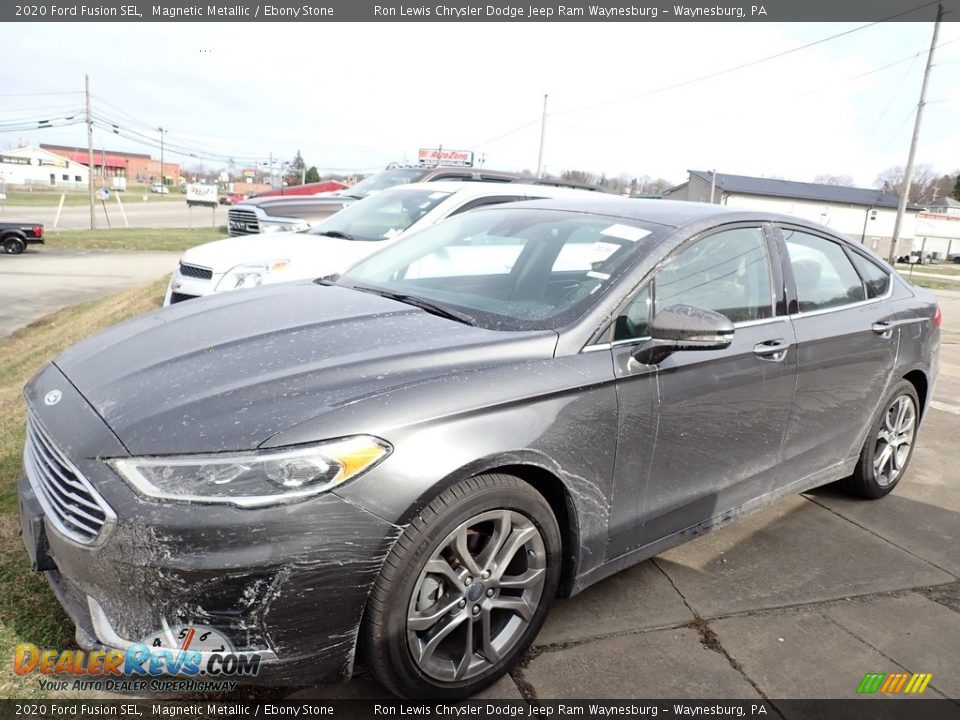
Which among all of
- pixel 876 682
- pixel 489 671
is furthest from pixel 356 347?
pixel 876 682

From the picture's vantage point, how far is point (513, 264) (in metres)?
3.19

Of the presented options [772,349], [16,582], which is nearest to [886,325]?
[772,349]

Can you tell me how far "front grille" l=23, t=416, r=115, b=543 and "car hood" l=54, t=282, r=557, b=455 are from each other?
17cm

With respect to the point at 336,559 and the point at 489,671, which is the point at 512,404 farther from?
the point at 489,671

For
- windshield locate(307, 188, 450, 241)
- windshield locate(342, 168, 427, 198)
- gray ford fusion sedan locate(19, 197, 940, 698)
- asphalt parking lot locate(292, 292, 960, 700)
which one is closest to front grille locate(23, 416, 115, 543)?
gray ford fusion sedan locate(19, 197, 940, 698)

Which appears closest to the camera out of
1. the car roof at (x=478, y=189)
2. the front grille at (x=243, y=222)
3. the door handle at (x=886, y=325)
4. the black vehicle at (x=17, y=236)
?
the door handle at (x=886, y=325)

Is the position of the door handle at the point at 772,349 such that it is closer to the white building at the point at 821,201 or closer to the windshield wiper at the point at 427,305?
the windshield wiper at the point at 427,305

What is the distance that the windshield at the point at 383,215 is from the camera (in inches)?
266

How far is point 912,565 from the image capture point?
358cm

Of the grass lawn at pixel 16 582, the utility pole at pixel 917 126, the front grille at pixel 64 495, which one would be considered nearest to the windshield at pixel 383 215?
the grass lawn at pixel 16 582

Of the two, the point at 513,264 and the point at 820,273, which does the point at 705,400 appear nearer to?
the point at 513,264

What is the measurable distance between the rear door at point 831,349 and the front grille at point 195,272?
188 inches

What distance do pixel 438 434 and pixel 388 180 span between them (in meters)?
8.71

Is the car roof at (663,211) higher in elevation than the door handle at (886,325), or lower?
higher
